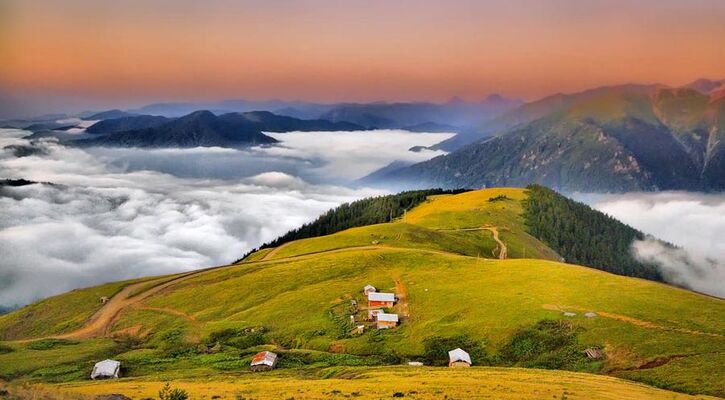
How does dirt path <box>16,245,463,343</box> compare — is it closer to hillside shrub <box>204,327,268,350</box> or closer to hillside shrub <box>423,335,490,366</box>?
hillside shrub <box>204,327,268,350</box>

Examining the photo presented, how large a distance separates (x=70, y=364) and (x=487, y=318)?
212 feet

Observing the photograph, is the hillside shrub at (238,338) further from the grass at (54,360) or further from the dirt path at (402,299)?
the dirt path at (402,299)

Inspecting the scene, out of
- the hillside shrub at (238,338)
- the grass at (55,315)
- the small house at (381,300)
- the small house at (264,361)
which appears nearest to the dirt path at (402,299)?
the small house at (381,300)

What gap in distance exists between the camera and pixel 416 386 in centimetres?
5091

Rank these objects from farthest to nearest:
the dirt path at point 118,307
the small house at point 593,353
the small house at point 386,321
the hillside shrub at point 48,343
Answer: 1. the dirt path at point 118,307
2. the hillside shrub at point 48,343
3. the small house at point 386,321
4. the small house at point 593,353

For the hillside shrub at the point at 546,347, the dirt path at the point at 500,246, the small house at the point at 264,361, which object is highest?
the hillside shrub at the point at 546,347

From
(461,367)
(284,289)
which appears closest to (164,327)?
(284,289)

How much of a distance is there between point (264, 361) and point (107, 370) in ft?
71.8

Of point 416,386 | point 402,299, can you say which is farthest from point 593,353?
point 402,299

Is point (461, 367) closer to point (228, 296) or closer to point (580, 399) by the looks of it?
point (580, 399)

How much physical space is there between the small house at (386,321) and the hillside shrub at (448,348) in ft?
26.0

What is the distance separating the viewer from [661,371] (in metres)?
58.9

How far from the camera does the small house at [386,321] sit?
8494 cm

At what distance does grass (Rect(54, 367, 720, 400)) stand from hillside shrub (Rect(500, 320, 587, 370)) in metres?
7.76
